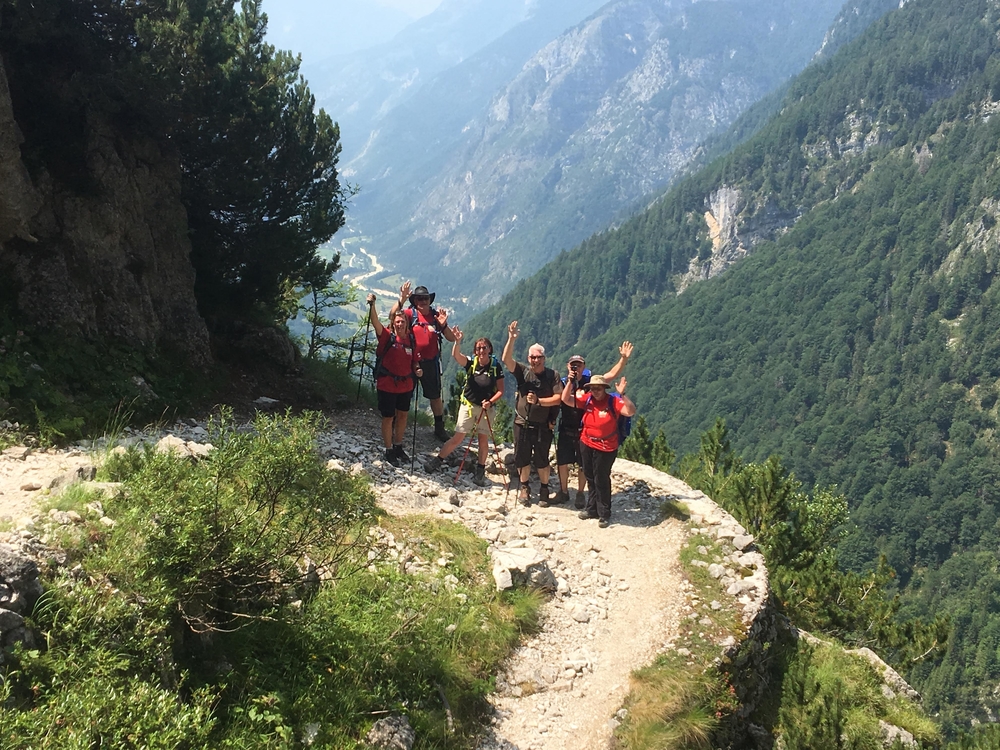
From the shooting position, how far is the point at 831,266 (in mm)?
186000

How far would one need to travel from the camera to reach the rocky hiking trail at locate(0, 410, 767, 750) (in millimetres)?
6691

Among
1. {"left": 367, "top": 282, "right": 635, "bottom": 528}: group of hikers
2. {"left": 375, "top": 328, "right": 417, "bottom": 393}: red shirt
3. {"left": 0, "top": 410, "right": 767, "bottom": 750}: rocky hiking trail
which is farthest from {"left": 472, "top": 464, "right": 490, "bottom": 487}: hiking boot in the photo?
{"left": 375, "top": 328, "right": 417, "bottom": 393}: red shirt

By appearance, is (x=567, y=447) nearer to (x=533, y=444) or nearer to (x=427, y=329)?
(x=533, y=444)

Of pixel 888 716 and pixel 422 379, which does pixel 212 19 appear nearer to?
pixel 422 379

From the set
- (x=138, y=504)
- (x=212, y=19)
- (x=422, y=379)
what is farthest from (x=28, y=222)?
(x=138, y=504)

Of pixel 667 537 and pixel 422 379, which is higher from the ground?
pixel 422 379

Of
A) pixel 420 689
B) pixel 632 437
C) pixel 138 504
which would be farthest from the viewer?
pixel 632 437

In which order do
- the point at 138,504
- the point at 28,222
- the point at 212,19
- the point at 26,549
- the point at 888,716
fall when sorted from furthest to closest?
the point at 212,19, the point at 28,222, the point at 888,716, the point at 138,504, the point at 26,549

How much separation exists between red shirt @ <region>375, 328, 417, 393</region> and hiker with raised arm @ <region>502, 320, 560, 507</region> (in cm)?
158

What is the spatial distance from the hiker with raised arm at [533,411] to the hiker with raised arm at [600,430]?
0.34 meters

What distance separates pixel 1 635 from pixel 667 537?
830 centimetres

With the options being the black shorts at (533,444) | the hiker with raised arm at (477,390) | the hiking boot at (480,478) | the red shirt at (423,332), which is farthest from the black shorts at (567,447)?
the red shirt at (423,332)

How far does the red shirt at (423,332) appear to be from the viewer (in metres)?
11.3

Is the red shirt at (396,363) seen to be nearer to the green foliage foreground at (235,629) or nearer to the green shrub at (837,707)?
the green foliage foreground at (235,629)
